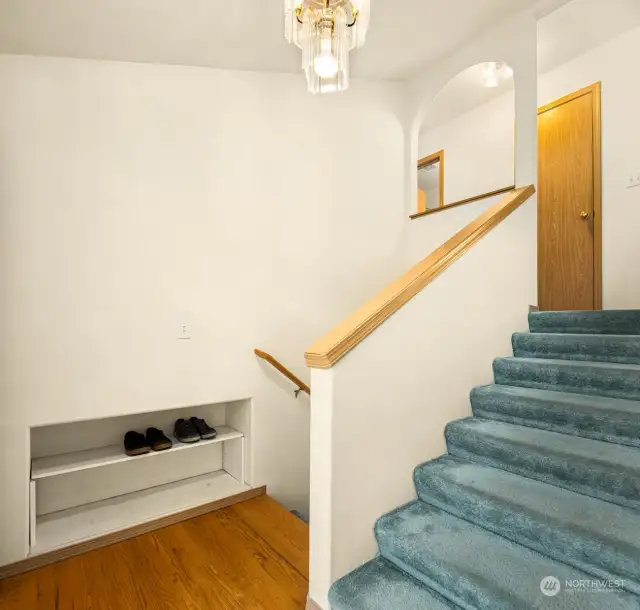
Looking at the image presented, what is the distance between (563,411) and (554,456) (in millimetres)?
267

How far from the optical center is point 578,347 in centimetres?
223

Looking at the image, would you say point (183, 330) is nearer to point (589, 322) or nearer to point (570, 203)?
point (589, 322)

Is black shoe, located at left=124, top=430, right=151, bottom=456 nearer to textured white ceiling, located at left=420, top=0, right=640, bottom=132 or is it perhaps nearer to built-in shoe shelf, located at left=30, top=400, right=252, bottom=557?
built-in shoe shelf, located at left=30, top=400, right=252, bottom=557

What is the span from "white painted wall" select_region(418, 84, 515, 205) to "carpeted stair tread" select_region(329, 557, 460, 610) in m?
3.35

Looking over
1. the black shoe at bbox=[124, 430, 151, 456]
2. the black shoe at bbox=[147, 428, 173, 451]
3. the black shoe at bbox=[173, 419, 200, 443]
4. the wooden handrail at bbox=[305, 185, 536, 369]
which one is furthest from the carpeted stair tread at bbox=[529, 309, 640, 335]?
the black shoe at bbox=[124, 430, 151, 456]

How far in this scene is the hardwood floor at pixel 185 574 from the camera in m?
1.75

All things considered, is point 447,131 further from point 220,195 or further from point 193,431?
point 193,431

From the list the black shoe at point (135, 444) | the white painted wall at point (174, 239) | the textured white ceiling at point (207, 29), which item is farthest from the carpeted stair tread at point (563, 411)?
the textured white ceiling at point (207, 29)

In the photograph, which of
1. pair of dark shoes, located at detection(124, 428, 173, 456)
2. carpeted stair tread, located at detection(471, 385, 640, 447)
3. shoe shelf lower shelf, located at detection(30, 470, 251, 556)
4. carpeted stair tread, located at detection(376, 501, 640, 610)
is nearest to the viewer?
carpeted stair tread, located at detection(376, 501, 640, 610)

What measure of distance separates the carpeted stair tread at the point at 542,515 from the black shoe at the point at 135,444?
1.51 m

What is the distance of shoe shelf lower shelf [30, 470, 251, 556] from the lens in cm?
216

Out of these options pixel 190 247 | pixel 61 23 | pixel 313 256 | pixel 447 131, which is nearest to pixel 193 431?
pixel 190 247

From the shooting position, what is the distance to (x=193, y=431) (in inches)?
104

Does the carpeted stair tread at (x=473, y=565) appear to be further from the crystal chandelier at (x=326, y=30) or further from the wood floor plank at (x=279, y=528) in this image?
the crystal chandelier at (x=326, y=30)
